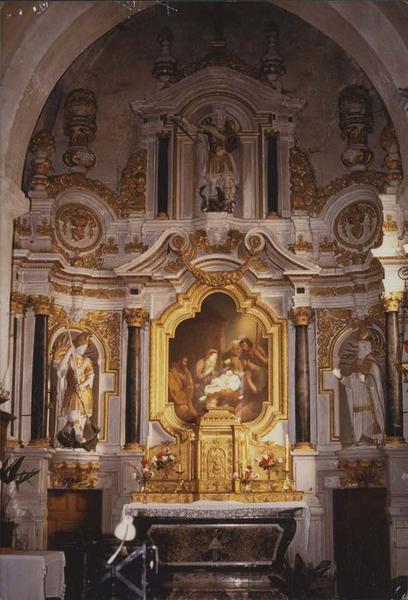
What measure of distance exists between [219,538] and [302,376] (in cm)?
284

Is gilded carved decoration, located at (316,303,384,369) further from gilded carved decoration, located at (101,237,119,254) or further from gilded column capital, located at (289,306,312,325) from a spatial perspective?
gilded carved decoration, located at (101,237,119,254)

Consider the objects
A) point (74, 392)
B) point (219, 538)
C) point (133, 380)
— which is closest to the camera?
point (219, 538)

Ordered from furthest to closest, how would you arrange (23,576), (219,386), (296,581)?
(219,386)
(296,581)
(23,576)

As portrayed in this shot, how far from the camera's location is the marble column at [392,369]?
15.6 m

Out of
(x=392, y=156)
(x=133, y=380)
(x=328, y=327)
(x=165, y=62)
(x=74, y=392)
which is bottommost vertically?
(x=74, y=392)

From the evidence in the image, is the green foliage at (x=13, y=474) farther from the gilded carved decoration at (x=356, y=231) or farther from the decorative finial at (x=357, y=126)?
the decorative finial at (x=357, y=126)

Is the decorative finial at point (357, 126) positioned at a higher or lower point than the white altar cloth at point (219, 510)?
higher

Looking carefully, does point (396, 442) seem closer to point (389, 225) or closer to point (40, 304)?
point (389, 225)

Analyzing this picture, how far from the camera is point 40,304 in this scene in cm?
1625

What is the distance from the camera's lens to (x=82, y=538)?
1533 cm

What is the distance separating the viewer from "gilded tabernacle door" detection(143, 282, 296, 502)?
1595cm

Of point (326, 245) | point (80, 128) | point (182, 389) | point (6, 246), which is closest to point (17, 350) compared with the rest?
point (6, 246)

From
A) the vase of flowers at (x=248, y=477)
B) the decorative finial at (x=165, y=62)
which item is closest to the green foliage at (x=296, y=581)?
the vase of flowers at (x=248, y=477)

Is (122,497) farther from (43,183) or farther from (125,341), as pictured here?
(43,183)
